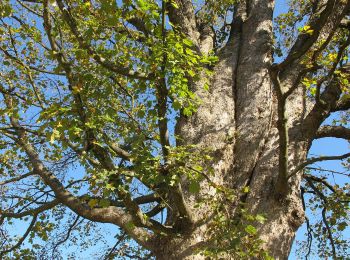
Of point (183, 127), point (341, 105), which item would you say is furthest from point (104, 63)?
point (341, 105)

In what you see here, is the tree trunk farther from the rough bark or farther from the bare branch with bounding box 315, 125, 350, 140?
the bare branch with bounding box 315, 125, 350, 140

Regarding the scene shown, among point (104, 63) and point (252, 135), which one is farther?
point (252, 135)

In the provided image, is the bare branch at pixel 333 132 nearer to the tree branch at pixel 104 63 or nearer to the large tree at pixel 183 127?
the large tree at pixel 183 127

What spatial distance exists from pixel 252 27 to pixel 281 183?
3730 mm

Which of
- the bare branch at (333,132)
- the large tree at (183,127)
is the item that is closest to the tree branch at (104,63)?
the large tree at (183,127)

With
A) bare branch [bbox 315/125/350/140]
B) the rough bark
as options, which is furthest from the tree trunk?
bare branch [bbox 315/125/350/140]

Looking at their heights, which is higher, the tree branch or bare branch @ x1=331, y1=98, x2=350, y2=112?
bare branch @ x1=331, y1=98, x2=350, y2=112

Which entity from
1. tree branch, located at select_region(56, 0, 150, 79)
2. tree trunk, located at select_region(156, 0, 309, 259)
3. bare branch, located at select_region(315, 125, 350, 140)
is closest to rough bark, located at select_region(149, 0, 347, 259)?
tree trunk, located at select_region(156, 0, 309, 259)

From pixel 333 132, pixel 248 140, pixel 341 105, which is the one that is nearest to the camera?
pixel 248 140

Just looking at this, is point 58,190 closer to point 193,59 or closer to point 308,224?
point 193,59

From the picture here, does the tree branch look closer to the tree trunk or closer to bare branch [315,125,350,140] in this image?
the tree trunk

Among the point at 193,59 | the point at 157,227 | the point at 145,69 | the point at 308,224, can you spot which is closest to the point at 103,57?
the point at 145,69

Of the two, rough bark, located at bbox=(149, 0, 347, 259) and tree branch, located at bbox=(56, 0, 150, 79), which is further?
rough bark, located at bbox=(149, 0, 347, 259)

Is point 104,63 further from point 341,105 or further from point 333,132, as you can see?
point 341,105
